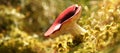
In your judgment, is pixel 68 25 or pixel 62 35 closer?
pixel 68 25

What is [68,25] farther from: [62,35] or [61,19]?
[62,35]

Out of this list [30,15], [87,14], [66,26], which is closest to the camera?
[66,26]

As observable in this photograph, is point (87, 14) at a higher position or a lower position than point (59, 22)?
higher

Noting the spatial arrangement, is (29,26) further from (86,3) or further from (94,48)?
(94,48)

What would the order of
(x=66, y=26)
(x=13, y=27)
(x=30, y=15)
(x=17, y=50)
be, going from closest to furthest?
1. (x=66, y=26)
2. (x=17, y=50)
3. (x=13, y=27)
4. (x=30, y=15)

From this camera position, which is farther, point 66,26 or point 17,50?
point 17,50

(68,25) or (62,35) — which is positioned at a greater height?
(62,35)

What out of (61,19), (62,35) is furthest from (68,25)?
(62,35)

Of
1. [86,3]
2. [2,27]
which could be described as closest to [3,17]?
[2,27]
